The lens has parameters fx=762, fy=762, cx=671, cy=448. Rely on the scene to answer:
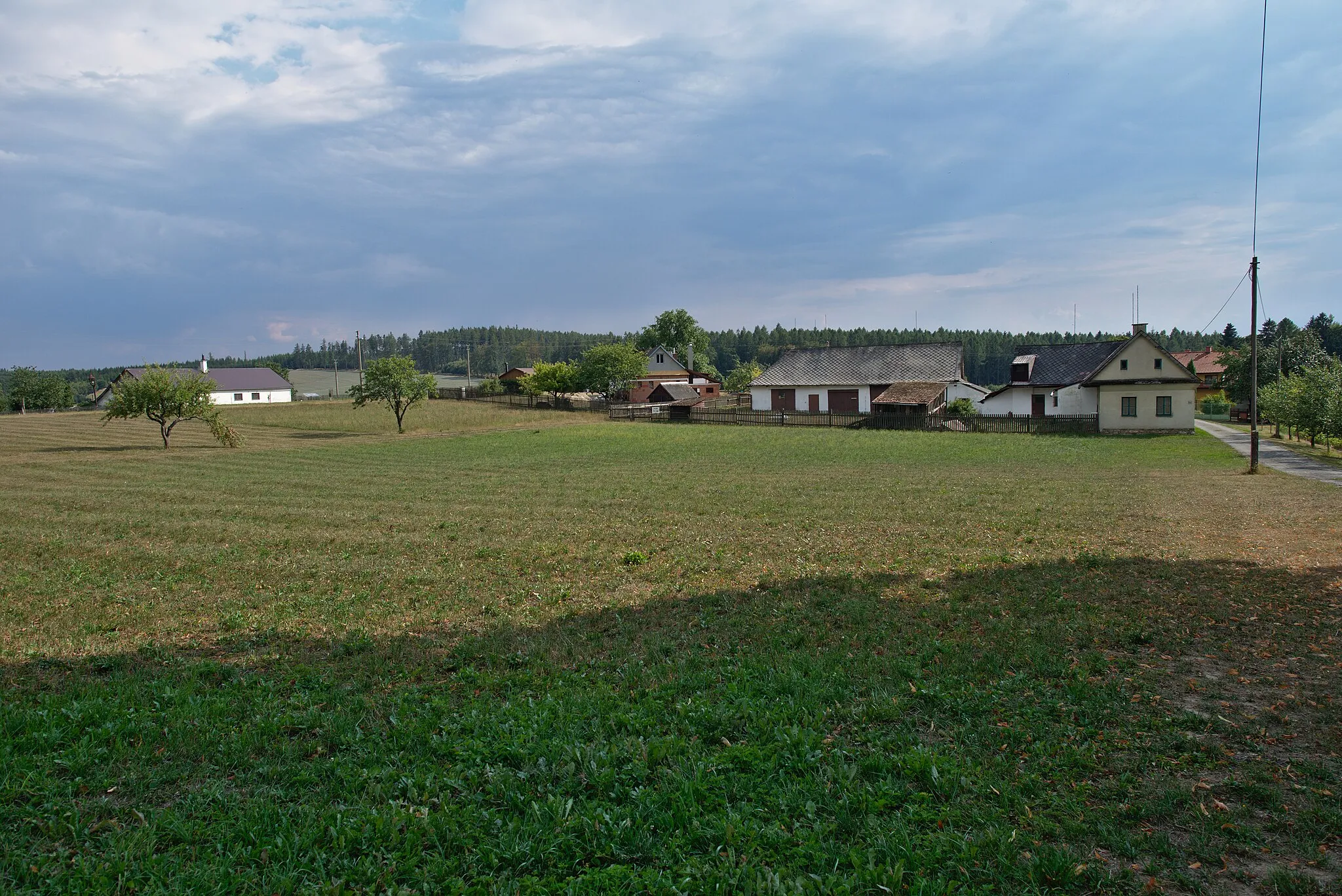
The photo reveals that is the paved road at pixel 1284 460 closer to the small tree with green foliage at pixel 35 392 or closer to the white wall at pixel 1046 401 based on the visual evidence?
the white wall at pixel 1046 401

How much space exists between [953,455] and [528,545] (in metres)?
23.6

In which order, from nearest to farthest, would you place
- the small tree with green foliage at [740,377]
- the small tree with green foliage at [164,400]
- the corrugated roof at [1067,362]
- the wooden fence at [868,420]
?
the small tree with green foliage at [164,400] → the wooden fence at [868,420] → the corrugated roof at [1067,362] → the small tree with green foliage at [740,377]

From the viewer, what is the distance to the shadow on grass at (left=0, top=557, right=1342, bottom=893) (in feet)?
13.3

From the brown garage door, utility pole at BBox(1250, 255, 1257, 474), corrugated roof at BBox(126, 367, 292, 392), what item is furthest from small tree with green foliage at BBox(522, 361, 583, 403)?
utility pole at BBox(1250, 255, 1257, 474)

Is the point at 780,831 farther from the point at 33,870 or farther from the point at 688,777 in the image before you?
the point at 33,870

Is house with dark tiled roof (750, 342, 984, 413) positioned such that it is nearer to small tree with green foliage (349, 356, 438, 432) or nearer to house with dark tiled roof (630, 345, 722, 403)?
house with dark tiled roof (630, 345, 722, 403)

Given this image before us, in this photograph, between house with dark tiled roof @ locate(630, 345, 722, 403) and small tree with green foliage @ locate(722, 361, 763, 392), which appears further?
small tree with green foliage @ locate(722, 361, 763, 392)

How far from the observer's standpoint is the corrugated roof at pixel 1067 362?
5569 centimetres

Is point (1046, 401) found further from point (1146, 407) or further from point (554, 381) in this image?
point (554, 381)

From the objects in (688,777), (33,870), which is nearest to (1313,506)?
(688,777)

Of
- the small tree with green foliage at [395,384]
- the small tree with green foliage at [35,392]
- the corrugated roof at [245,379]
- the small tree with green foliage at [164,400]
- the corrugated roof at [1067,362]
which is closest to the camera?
the small tree with green foliage at [164,400]

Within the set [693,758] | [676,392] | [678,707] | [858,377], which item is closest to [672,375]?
[676,392]

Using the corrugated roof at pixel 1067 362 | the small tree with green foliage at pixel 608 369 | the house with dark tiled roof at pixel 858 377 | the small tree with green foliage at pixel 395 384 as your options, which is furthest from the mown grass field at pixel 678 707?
the small tree with green foliage at pixel 608 369

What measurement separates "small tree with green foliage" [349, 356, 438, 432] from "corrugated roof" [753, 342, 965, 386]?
31622 millimetres
